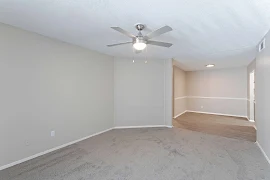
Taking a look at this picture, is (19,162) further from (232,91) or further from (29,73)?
(232,91)

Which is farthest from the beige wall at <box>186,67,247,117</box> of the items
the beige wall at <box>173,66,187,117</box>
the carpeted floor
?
the carpeted floor

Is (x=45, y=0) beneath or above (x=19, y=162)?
above

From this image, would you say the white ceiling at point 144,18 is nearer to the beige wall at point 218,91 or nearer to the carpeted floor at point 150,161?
the carpeted floor at point 150,161

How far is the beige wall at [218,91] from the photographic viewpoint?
672 centimetres

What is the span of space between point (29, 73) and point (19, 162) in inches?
61.6

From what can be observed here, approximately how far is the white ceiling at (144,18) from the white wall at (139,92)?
1890 millimetres

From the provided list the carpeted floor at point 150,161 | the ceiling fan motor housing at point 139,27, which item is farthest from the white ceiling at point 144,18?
the carpeted floor at point 150,161

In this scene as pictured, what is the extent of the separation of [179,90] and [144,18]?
5626 millimetres

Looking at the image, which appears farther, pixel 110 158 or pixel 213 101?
pixel 213 101

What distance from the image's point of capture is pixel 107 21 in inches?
90.7

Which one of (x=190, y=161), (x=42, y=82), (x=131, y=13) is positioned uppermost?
(x=131, y=13)

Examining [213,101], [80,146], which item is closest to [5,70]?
[80,146]

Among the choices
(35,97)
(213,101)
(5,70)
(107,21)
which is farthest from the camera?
(213,101)

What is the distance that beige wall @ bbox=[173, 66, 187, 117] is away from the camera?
682 cm
